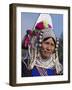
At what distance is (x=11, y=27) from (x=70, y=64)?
0.48 meters

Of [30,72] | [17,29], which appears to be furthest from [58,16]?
[30,72]

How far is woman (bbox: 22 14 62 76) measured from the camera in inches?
66.6

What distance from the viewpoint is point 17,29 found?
1655 millimetres

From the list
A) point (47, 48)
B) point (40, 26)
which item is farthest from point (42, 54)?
point (40, 26)

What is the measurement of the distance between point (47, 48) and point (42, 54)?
5cm

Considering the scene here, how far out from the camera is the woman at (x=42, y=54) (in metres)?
1.69

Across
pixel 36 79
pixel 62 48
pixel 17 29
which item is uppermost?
pixel 17 29

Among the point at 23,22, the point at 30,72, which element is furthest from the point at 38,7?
the point at 30,72

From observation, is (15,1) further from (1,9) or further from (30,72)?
(30,72)

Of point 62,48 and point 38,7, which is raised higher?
point 38,7

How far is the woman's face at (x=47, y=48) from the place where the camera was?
1.73 meters

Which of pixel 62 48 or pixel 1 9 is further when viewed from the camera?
pixel 62 48

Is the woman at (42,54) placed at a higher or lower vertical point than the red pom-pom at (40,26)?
lower

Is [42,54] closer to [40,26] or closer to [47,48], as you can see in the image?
[47,48]
